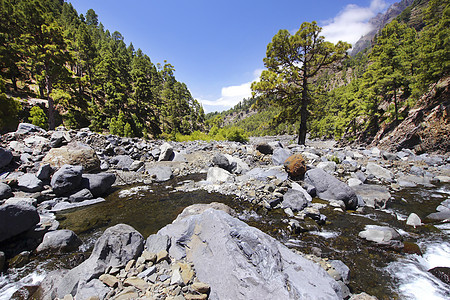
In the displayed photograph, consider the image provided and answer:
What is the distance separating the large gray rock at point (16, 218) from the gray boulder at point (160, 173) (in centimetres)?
569

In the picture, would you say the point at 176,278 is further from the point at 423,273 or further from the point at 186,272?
the point at 423,273

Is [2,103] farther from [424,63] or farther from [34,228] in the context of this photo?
[424,63]

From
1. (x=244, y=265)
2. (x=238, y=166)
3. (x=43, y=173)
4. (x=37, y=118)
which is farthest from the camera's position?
(x=37, y=118)

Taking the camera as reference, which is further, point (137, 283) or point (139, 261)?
point (139, 261)

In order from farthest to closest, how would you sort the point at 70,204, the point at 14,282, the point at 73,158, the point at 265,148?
the point at 265,148, the point at 73,158, the point at 70,204, the point at 14,282

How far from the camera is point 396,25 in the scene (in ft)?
76.4

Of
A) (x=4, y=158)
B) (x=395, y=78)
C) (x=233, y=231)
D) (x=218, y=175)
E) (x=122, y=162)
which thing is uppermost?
(x=395, y=78)

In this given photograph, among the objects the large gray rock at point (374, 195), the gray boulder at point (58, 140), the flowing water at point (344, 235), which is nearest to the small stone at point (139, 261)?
the flowing water at point (344, 235)

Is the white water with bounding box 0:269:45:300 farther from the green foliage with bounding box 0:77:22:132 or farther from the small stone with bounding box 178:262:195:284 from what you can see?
the green foliage with bounding box 0:77:22:132

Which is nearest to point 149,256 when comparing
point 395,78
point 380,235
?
point 380,235

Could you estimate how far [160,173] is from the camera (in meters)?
10.7

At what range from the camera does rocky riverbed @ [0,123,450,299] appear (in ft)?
8.61

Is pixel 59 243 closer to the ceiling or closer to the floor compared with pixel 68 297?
closer to the floor

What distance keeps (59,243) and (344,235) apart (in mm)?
7103
